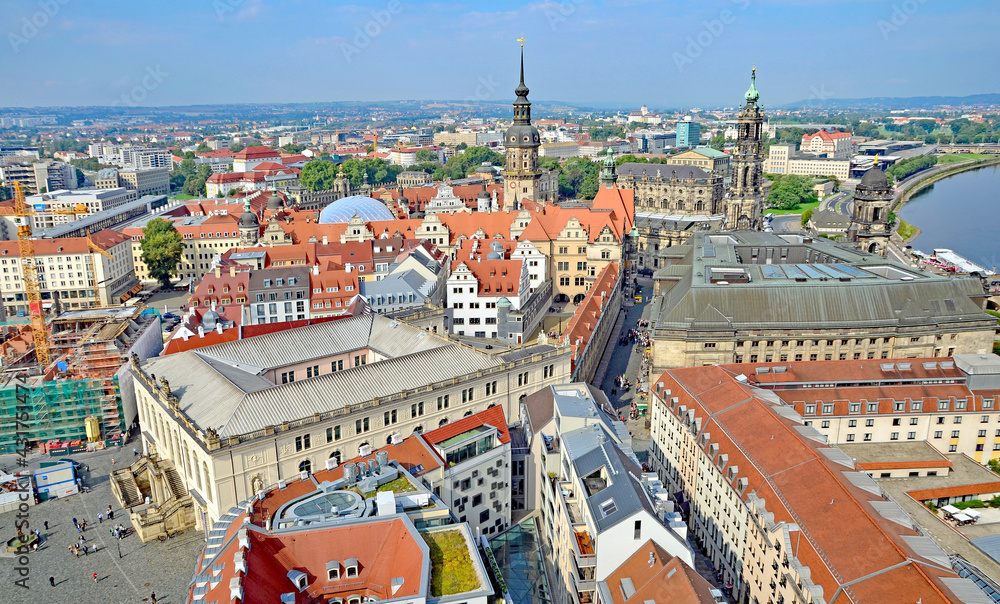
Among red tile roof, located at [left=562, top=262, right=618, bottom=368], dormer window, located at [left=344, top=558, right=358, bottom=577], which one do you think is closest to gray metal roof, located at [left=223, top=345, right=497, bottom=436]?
red tile roof, located at [left=562, top=262, right=618, bottom=368]

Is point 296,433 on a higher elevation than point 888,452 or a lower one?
higher

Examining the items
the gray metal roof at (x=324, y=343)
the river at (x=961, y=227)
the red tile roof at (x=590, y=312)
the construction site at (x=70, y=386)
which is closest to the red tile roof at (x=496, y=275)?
the red tile roof at (x=590, y=312)

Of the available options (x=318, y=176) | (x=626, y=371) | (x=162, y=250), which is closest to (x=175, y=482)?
(x=626, y=371)

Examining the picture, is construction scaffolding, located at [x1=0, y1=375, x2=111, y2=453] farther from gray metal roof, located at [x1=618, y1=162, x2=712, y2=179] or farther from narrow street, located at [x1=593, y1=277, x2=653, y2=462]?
gray metal roof, located at [x1=618, y1=162, x2=712, y2=179]

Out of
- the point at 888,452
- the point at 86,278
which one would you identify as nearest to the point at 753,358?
the point at 888,452

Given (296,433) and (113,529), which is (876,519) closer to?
(296,433)
